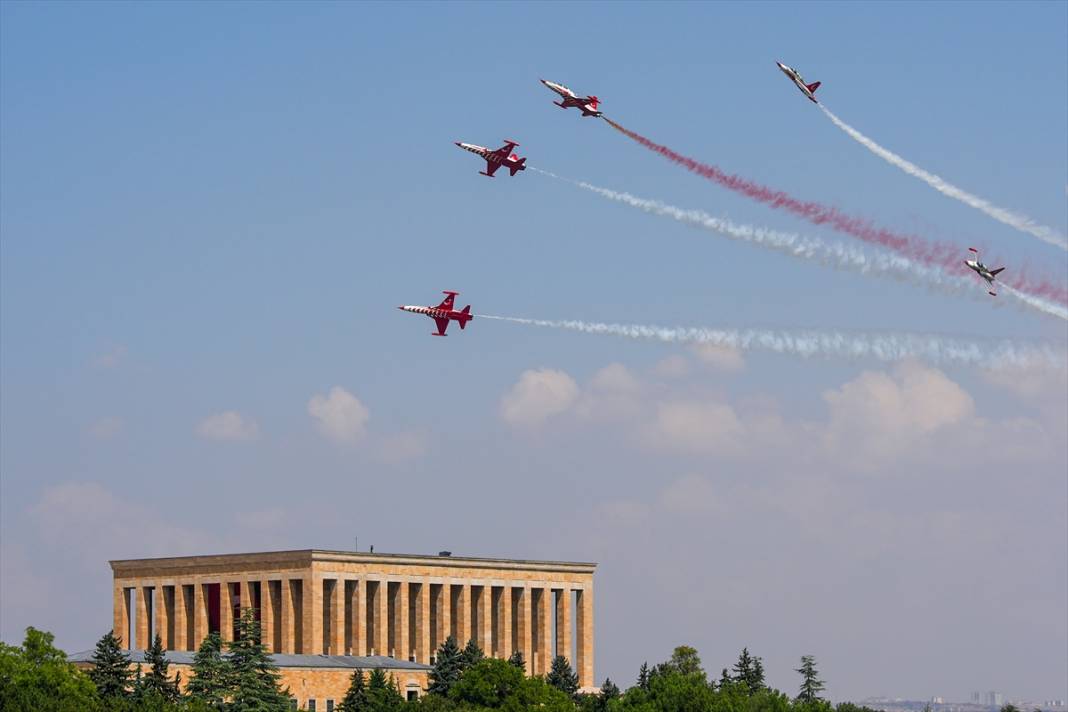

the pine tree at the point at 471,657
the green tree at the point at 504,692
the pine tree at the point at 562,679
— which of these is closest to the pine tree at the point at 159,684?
the green tree at the point at 504,692

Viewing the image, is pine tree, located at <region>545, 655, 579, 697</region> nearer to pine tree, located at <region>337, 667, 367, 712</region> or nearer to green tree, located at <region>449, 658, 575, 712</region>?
green tree, located at <region>449, 658, 575, 712</region>

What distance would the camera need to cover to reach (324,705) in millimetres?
194125

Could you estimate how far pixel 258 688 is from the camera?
514 ft

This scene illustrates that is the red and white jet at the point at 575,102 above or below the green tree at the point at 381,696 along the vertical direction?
above

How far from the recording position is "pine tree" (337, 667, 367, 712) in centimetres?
16825

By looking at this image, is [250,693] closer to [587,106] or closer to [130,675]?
[130,675]

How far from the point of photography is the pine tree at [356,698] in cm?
16825

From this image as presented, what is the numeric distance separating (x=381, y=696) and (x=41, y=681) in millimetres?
23116

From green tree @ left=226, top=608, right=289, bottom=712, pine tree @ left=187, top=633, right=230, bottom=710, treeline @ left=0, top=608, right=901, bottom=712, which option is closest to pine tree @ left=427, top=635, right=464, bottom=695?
treeline @ left=0, top=608, right=901, bottom=712

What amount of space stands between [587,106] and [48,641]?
171 ft

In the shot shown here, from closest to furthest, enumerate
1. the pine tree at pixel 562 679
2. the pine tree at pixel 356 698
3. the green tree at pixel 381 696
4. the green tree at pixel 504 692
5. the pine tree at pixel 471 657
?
the green tree at pixel 381 696
the pine tree at pixel 356 698
the green tree at pixel 504 692
the pine tree at pixel 471 657
the pine tree at pixel 562 679

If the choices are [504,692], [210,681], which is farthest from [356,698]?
[210,681]

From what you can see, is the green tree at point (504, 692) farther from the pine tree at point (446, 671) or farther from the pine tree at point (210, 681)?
the pine tree at point (210, 681)

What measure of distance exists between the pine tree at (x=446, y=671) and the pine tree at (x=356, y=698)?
12069 mm
